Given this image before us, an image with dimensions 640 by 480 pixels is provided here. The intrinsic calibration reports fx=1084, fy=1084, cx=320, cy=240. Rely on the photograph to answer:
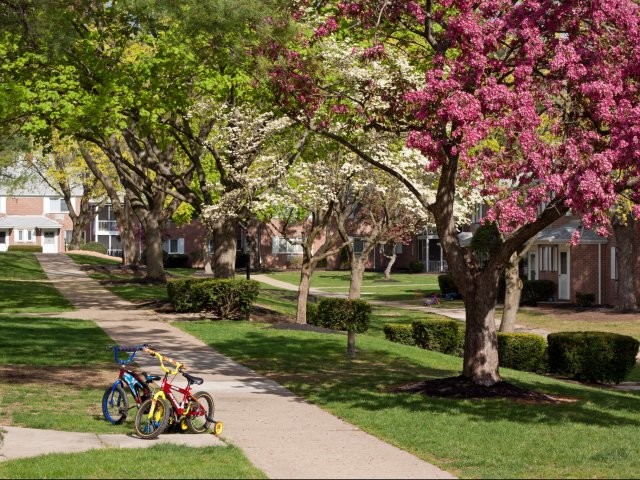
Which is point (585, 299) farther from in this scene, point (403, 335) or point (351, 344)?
point (351, 344)

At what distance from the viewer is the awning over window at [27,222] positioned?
92781 mm

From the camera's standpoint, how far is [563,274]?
49594 millimetres

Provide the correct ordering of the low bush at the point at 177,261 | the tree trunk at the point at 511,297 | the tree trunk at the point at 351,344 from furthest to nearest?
1. the low bush at the point at 177,261
2. the tree trunk at the point at 511,297
3. the tree trunk at the point at 351,344

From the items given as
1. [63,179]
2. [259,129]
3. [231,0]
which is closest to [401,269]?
[63,179]

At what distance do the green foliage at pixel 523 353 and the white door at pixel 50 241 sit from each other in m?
74.3

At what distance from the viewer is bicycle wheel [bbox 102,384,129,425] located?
1320 cm

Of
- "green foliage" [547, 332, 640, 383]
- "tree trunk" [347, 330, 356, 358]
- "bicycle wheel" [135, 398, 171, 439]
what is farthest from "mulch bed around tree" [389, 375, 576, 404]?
"bicycle wheel" [135, 398, 171, 439]

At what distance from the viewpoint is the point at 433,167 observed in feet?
52.7

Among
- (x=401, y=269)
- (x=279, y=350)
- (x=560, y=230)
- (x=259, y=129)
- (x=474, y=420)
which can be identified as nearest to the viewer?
(x=474, y=420)

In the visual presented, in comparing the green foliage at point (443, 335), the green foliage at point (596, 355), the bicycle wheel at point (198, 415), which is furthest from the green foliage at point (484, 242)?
the bicycle wheel at point (198, 415)

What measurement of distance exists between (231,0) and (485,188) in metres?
10.7

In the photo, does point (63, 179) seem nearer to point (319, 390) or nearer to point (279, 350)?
point (279, 350)

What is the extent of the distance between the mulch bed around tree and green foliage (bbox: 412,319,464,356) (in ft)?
29.5

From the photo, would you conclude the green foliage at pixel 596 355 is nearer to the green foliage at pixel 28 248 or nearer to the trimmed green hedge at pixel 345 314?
the trimmed green hedge at pixel 345 314
